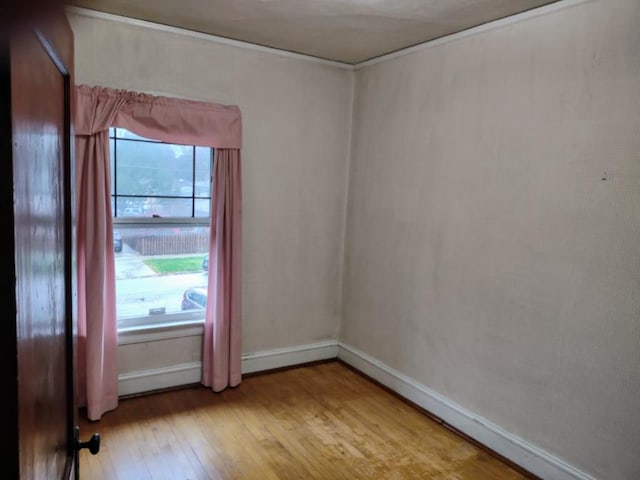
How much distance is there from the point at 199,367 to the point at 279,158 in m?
1.68

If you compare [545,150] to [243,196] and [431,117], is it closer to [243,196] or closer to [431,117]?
[431,117]

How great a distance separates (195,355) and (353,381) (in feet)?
4.02

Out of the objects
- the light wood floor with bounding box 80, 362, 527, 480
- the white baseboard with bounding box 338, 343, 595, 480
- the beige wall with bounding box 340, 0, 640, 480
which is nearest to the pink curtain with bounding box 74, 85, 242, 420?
the light wood floor with bounding box 80, 362, 527, 480

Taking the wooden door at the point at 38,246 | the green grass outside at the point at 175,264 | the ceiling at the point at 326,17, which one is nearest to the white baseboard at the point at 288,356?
the green grass outside at the point at 175,264

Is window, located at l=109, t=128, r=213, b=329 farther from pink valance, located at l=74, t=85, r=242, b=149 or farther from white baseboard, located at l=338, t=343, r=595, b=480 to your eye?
white baseboard, located at l=338, t=343, r=595, b=480

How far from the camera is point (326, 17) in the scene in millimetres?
2674

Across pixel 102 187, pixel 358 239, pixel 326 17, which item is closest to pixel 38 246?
pixel 102 187

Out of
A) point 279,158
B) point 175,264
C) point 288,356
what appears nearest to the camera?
point 175,264

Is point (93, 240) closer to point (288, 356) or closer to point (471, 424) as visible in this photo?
point (288, 356)

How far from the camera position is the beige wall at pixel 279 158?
302 cm

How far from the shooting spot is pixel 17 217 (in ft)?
1.72

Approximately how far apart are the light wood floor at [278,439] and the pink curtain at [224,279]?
201 mm

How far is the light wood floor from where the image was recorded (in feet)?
7.89

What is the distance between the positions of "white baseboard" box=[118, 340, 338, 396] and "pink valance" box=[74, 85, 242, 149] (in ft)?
5.26
